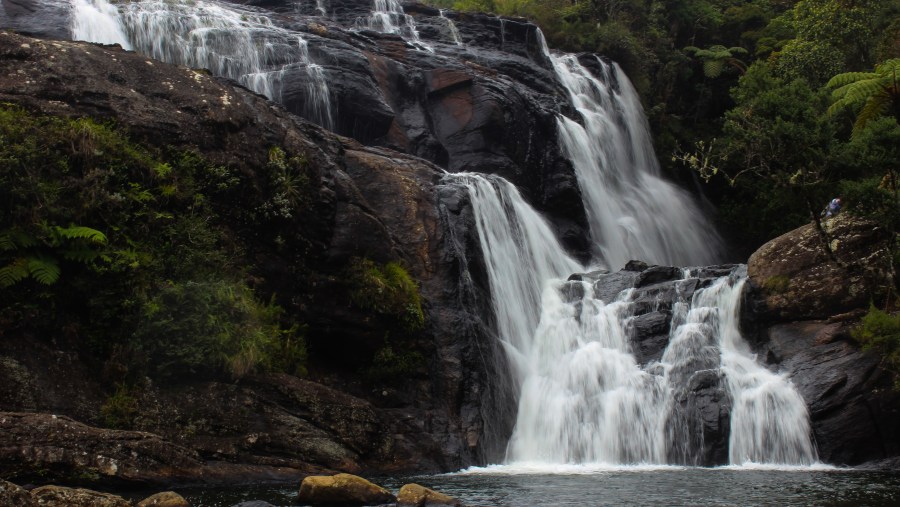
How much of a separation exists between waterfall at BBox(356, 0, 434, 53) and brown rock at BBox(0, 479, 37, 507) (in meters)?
27.5

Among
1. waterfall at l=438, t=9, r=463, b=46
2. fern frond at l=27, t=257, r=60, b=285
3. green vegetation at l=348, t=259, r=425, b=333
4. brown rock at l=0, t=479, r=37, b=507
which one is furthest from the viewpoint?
waterfall at l=438, t=9, r=463, b=46

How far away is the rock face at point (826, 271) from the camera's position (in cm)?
1692

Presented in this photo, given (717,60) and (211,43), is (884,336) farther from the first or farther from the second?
(717,60)

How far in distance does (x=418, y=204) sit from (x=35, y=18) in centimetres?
1370

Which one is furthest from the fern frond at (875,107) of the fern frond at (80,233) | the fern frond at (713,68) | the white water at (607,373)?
the fern frond at (80,233)

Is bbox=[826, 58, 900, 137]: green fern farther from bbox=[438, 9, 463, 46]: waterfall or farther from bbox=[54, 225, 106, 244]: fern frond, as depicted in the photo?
bbox=[54, 225, 106, 244]: fern frond

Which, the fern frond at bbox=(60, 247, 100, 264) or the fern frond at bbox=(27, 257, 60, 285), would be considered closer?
the fern frond at bbox=(27, 257, 60, 285)

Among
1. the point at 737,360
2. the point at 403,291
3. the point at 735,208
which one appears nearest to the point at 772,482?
the point at 737,360

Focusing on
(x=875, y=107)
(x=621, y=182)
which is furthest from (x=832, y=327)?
(x=621, y=182)

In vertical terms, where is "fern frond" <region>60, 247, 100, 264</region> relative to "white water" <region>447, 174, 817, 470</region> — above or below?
above

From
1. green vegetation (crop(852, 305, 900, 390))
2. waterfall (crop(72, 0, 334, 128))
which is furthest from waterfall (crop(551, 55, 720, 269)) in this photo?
green vegetation (crop(852, 305, 900, 390))

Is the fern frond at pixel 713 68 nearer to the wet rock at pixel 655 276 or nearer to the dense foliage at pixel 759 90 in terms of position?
the dense foliage at pixel 759 90

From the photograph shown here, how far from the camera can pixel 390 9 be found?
34344 millimetres

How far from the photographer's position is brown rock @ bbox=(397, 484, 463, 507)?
9.55 meters
